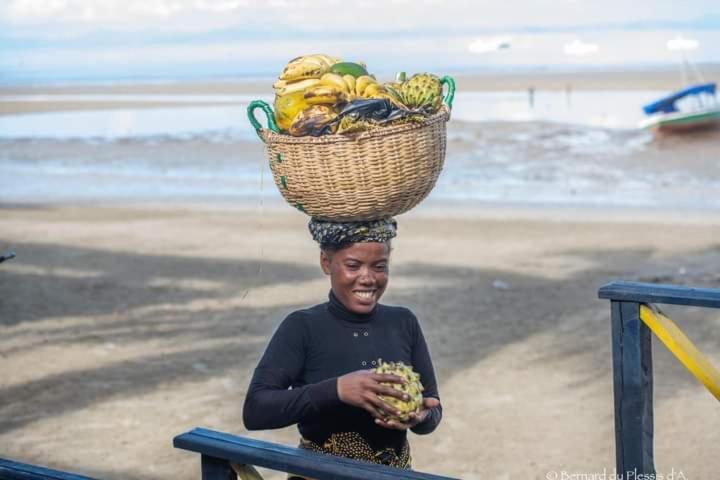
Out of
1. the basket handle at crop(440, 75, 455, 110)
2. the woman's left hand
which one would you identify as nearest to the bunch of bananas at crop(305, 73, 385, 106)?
the basket handle at crop(440, 75, 455, 110)

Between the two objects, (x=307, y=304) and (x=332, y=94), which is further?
(x=307, y=304)

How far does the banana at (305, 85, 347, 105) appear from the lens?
280 cm

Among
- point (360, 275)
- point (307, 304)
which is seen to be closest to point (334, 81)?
point (360, 275)

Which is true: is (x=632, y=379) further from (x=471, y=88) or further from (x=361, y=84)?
(x=471, y=88)

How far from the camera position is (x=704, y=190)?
1816 centimetres

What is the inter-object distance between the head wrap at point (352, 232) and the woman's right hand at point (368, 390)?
1.40ft

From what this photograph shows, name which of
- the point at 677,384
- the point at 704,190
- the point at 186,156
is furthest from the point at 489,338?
the point at 186,156

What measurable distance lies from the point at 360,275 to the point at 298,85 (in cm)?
54

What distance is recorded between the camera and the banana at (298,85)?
9.31ft

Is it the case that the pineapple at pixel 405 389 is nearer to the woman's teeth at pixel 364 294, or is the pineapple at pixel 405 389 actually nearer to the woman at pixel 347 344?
the woman at pixel 347 344

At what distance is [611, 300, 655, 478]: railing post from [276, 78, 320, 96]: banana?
1.05 m

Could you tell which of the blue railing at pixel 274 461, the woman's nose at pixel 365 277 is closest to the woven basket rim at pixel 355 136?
the woman's nose at pixel 365 277

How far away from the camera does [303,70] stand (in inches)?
113

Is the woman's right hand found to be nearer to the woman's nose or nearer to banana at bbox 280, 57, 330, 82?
the woman's nose
